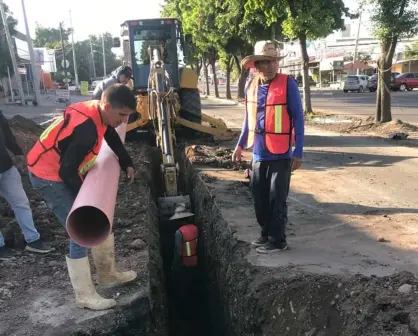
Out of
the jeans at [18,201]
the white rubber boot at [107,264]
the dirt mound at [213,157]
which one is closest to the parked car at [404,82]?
the dirt mound at [213,157]

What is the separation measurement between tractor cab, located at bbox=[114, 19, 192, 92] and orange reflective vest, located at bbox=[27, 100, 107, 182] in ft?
27.0

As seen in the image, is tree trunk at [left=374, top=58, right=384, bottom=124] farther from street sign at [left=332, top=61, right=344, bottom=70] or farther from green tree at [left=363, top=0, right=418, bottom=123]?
street sign at [left=332, top=61, right=344, bottom=70]

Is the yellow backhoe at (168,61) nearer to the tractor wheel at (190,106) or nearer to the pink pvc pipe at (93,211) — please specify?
the tractor wheel at (190,106)

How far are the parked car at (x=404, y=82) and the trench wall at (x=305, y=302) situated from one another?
34.4 metres

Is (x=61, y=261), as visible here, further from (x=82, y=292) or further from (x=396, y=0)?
(x=396, y=0)

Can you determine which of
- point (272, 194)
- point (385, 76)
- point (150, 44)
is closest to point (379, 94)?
point (385, 76)

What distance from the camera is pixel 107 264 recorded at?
4.08m

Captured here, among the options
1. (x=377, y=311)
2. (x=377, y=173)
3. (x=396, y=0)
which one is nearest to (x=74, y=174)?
(x=377, y=311)

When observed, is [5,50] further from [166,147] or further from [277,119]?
[277,119]

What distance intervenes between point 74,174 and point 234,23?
2043 centimetres

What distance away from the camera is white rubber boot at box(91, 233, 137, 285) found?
403cm

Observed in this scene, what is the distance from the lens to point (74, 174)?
342cm

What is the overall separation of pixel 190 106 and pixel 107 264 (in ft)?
26.9

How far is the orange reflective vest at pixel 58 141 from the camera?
3461 millimetres
